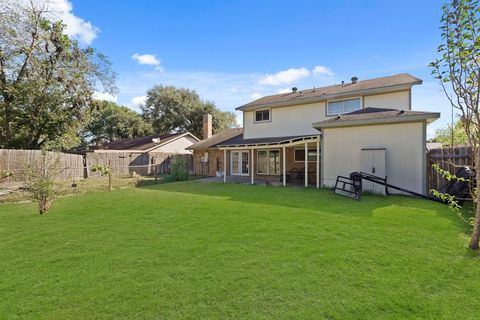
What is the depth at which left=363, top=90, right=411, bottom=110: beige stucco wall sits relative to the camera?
13.2 metres

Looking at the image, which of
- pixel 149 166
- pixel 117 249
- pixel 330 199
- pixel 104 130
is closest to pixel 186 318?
pixel 117 249

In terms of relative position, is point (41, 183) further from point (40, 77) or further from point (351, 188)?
point (40, 77)

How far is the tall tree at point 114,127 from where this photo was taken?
37.4 m

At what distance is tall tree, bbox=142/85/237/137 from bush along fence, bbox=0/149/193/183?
1323 cm

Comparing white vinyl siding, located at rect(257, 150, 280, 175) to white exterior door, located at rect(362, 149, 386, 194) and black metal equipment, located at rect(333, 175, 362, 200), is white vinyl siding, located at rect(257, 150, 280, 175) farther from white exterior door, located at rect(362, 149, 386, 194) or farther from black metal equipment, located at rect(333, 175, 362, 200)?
white exterior door, located at rect(362, 149, 386, 194)

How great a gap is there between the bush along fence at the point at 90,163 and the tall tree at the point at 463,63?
15322 millimetres

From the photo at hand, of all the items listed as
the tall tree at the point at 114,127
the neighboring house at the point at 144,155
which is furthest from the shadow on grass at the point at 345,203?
the tall tree at the point at 114,127

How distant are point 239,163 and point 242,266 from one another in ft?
49.5

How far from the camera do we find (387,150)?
419 inches

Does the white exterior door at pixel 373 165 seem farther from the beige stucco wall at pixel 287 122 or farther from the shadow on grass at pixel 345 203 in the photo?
the beige stucco wall at pixel 287 122

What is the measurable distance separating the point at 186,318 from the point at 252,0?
13.8 m

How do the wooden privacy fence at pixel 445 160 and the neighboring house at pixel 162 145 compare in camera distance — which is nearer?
the wooden privacy fence at pixel 445 160

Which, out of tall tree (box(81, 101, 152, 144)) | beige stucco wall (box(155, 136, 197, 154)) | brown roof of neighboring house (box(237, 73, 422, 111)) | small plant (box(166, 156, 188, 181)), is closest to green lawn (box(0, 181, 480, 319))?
brown roof of neighboring house (box(237, 73, 422, 111))

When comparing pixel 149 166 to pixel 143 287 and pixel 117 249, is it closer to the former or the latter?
pixel 117 249
